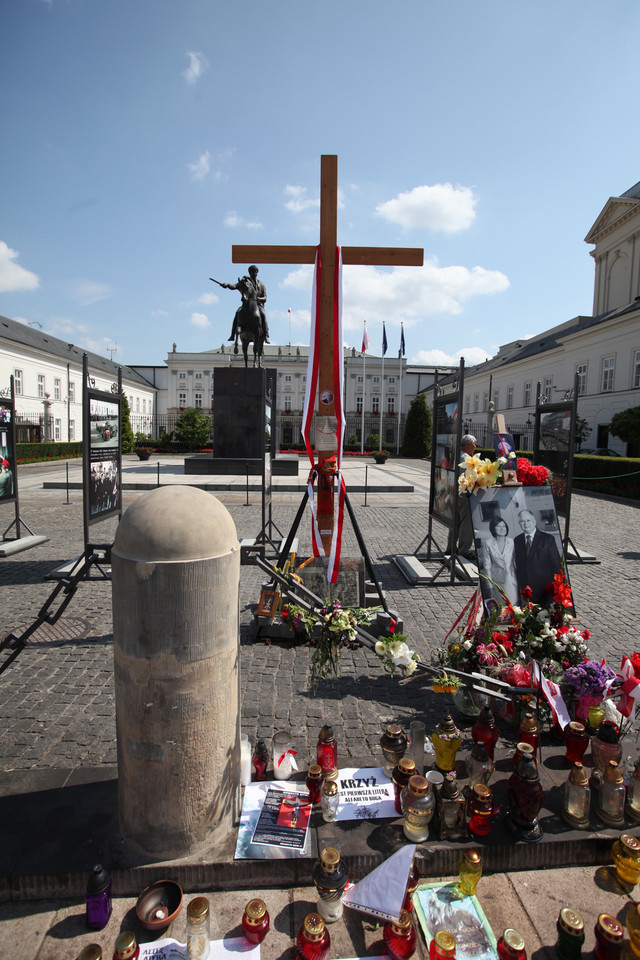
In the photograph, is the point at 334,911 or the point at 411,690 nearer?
the point at 334,911

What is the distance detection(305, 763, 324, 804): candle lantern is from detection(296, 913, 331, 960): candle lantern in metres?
0.67

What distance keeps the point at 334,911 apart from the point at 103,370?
62.9 meters

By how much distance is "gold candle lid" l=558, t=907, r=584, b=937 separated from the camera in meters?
1.83

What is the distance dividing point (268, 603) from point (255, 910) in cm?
302

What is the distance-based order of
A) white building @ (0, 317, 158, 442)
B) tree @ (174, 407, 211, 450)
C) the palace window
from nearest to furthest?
the palace window → tree @ (174, 407, 211, 450) → white building @ (0, 317, 158, 442)

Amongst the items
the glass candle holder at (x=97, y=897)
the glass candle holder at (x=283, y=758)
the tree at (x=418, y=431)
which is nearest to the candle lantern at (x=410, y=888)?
the glass candle holder at (x=283, y=758)

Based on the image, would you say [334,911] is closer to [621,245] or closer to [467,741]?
[467,741]

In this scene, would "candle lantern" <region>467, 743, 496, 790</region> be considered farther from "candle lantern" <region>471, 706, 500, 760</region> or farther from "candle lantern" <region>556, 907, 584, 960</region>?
"candle lantern" <region>556, 907, 584, 960</region>

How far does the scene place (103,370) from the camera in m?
57.8

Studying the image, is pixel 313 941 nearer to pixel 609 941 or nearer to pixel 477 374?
pixel 609 941

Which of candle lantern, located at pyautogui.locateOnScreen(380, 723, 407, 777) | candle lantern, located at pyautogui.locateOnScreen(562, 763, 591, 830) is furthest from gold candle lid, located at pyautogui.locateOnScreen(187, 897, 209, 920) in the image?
candle lantern, located at pyautogui.locateOnScreen(562, 763, 591, 830)

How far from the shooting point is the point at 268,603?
4.91m

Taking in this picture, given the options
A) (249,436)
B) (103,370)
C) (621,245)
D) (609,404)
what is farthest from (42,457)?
(621,245)

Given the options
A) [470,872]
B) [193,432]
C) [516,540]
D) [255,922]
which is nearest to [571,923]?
[470,872]
